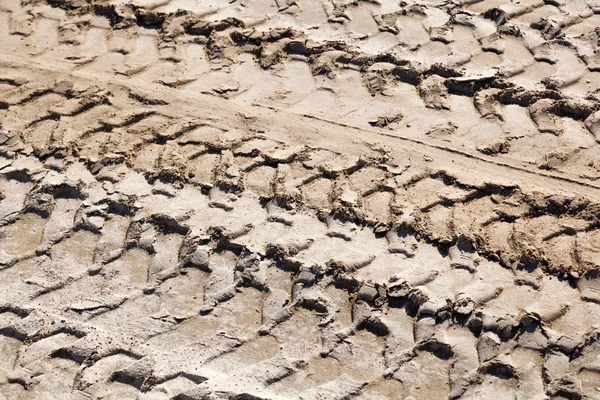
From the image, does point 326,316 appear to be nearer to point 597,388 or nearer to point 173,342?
point 173,342

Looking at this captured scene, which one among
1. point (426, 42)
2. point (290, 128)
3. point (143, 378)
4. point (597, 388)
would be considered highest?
point (426, 42)

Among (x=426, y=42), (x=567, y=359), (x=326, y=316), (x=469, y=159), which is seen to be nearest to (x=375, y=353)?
(x=326, y=316)

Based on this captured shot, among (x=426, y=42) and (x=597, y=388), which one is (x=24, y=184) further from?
(x=597, y=388)

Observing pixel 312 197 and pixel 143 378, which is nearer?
pixel 143 378

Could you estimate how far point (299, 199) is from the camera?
11.7 ft

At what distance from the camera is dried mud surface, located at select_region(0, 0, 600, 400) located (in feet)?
9.91

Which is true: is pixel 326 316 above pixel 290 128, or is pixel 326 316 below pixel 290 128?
below

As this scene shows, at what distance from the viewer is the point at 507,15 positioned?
4.52m

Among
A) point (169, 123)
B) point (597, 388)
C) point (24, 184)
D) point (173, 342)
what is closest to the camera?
point (597, 388)

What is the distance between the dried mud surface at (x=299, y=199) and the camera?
302 cm

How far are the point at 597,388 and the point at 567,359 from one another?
148mm

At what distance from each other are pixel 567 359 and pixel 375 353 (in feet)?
2.43

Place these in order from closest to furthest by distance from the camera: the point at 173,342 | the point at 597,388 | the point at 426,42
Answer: the point at 597,388 < the point at 173,342 < the point at 426,42

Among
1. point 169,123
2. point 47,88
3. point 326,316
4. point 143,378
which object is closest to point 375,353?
point 326,316
